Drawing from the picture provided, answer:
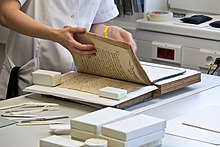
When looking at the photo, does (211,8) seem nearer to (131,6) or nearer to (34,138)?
(131,6)

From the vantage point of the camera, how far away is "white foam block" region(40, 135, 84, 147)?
1133 mm

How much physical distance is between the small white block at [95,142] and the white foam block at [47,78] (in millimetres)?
456

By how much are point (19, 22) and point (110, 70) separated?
338 mm

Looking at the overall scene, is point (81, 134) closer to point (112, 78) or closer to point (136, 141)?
point (136, 141)

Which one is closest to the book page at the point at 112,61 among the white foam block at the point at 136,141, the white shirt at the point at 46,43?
A: the white shirt at the point at 46,43

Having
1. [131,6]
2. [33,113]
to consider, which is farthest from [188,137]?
[131,6]

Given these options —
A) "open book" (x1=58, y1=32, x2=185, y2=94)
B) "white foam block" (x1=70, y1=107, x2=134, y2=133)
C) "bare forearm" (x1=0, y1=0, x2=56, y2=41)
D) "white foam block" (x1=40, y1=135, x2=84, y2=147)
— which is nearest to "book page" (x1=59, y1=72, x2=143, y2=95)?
→ "open book" (x1=58, y1=32, x2=185, y2=94)

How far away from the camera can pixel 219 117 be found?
1.41m

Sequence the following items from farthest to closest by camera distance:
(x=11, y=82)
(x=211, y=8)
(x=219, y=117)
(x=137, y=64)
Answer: (x=211, y=8)
(x=11, y=82)
(x=137, y=64)
(x=219, y=117)

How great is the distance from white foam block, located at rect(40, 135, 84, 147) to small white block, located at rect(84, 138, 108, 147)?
0.06 ft

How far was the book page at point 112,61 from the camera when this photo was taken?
59.2 inches

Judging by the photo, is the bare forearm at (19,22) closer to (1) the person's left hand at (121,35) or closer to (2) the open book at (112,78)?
(2) the open book at (112,78)

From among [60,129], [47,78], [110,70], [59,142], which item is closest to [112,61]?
[110,70]

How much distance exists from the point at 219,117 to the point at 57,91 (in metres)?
0.45
